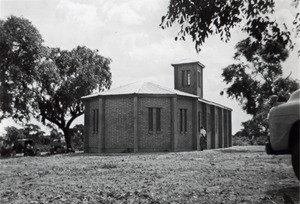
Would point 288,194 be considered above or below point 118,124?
below

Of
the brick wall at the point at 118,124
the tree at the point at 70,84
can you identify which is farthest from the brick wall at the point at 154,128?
the tree at the point at 70,84

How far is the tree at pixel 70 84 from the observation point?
134 feet

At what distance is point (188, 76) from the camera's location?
36875mm

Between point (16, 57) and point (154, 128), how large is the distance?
13226mm

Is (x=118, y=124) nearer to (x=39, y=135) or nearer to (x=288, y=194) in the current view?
(x=288, y=194)

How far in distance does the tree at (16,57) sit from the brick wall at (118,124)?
8.43 m

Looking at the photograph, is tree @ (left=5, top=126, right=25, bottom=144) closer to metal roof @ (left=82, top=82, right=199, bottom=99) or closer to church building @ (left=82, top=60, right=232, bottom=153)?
church building @ (left=82, top=60, right=232, bottom=153)

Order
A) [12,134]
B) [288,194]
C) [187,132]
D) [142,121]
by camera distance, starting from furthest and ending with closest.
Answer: [12,134], [187,132], [142,121], [288,194]

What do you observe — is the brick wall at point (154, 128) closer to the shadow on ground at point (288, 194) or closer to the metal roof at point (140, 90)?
the metal roof at point (140, 90)

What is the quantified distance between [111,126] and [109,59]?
1909 cm

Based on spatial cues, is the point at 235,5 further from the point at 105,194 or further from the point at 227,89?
the point at 227,89

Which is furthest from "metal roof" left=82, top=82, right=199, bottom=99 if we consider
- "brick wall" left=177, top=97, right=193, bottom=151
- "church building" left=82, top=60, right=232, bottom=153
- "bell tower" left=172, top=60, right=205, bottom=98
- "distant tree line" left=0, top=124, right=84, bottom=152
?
"distant tree line" left=0, top=124, right=84, bottom=152

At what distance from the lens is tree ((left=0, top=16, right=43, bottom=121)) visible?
100 ft

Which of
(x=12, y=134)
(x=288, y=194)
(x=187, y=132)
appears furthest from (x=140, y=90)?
(x=12, y=134)
